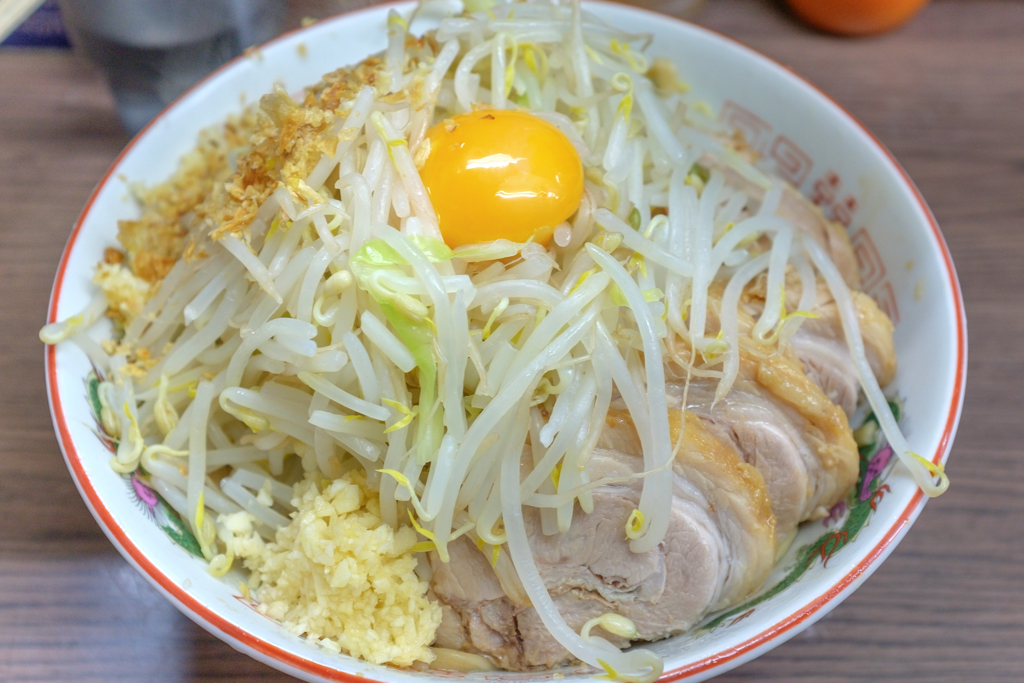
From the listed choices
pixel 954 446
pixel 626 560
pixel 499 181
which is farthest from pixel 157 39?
pixel 954 446

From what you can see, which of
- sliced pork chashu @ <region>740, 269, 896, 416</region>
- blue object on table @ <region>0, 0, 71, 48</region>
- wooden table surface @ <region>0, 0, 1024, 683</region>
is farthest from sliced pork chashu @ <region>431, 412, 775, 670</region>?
blue object on table @ <region>0, 0, 71, 48</region>

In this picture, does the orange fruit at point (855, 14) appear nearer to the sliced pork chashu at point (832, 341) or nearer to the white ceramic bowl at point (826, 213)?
the white ceramic bowl at point (826, 213)

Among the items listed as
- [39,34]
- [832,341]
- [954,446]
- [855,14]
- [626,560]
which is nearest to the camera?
[626,560]

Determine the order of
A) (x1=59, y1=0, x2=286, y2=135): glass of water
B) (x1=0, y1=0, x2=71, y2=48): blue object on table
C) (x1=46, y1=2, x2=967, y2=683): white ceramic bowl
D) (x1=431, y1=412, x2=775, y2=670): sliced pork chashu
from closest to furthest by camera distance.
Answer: (x1=46, y1=2, x2=967, y2=683): white ceramic bowl → (x1=431, y1=412, x2=775, y2=670): sliced pork chashu → (x1=59, y1=0, x2=286, y2=135): glass of water → (x1=0, y1=0, x2=71, y2=48): blue object on table

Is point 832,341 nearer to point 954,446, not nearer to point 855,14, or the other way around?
point 954,446

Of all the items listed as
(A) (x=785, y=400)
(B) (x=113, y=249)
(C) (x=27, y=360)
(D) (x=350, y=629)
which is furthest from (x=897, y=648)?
(C) (x=27, y=360)

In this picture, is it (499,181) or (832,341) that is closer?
(499,181)

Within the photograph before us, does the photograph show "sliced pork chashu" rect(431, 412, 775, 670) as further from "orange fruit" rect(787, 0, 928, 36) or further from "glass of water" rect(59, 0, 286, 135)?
"orange fruit" rect(787, 0, 928, 36)
